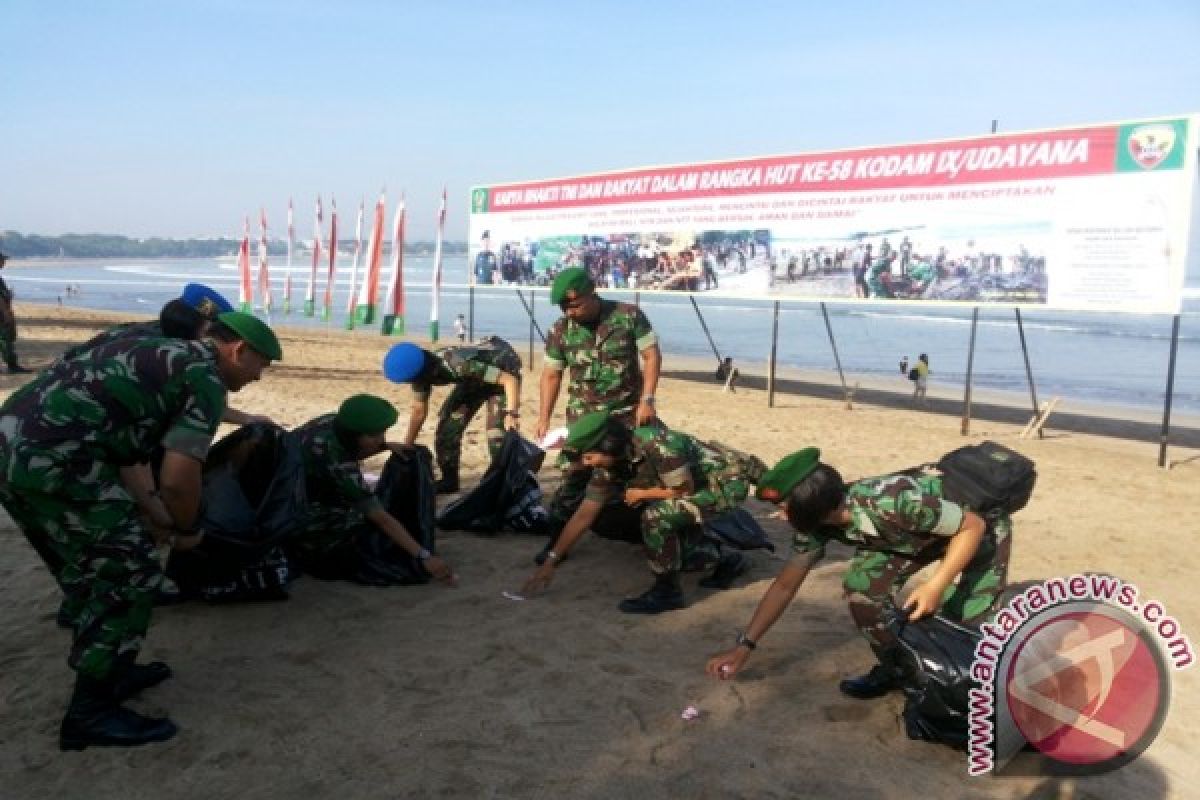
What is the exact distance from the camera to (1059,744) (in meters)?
2.79

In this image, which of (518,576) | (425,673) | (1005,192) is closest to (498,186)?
(1005,192)

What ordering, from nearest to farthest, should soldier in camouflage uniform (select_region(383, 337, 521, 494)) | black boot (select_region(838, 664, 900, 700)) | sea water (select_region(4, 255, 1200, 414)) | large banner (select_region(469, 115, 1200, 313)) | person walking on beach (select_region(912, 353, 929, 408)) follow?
black boot (select_region(838, 664, 900, 700)) < soldier in camouflage uniform (select_region(383, 337, 521, 494)) < large banner (select_region(469, 115, 1200, 313)) < person walking on beach (select_region(912, 353, 929, 408)) < sea water (select_region(4, 255, 1200, 414))

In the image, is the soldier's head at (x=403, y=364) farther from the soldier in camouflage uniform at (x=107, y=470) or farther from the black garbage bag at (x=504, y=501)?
the soldier in camouflage uniform at (x=107, y=470)

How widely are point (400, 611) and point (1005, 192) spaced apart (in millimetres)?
7776

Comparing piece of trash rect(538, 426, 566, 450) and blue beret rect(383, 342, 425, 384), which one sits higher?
blue beret rect(383, 342, 425, 384)

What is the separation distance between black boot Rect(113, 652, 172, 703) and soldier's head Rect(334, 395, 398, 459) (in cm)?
121

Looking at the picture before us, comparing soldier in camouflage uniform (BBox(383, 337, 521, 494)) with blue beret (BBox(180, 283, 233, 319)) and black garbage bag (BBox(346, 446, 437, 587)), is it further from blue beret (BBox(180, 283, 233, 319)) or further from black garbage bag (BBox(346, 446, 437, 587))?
blue beret (BBox(180, 283, 233, 319))

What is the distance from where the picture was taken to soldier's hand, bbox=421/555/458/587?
14.4ft

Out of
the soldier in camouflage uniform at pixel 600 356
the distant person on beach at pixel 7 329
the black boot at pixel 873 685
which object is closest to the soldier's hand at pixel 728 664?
the black boot at pixel 873 685

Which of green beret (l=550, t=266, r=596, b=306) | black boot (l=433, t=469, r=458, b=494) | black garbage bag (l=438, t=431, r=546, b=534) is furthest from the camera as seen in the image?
black boot (l=433, t=469, r=458, b=494)

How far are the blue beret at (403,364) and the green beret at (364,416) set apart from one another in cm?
118

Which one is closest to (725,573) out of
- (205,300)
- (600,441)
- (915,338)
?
(600,441)

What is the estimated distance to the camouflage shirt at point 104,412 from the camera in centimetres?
267

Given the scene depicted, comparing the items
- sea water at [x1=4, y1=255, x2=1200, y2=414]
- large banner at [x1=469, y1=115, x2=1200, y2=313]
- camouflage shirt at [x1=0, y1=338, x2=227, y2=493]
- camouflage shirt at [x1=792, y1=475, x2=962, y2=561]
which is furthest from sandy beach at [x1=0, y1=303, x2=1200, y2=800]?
sea water at [x1=4, y1=255, x2=1200, y2=414]
